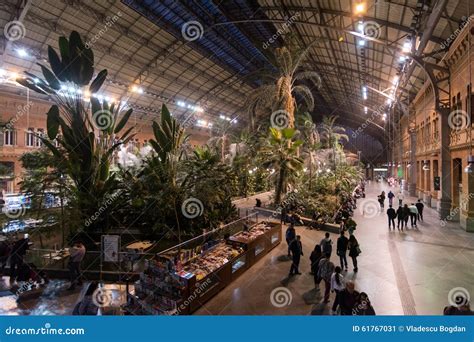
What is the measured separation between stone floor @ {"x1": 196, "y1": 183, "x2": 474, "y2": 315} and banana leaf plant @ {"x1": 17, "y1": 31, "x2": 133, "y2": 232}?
4879mm

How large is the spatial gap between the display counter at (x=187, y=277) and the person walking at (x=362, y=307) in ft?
9.26

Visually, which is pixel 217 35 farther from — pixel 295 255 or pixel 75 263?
pixel 75 263

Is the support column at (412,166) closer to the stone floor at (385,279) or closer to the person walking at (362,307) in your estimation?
the stone floor at (385,279)

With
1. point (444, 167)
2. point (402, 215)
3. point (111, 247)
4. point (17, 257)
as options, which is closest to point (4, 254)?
point (17, 257)

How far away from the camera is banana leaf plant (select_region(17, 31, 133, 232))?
26.0 ft

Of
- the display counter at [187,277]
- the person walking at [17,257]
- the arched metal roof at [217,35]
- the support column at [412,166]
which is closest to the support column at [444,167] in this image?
the arched metal roof at [217,35]

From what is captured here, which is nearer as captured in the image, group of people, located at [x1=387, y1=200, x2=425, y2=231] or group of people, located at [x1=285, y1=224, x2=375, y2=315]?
group of people, located at [x1=285, y1=224, x2=375, y2=315]

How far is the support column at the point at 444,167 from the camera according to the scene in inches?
534

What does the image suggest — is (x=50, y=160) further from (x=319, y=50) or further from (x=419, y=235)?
(x=319, y=50)

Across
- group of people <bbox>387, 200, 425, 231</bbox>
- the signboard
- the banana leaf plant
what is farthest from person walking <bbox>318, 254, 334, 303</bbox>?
group of people <bbox>387, 200, 425, 231</bbox>

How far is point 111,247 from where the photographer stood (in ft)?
18.8

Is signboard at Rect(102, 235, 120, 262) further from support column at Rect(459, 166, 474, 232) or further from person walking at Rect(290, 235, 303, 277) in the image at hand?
support column at Rect(459, 166, 474, 232)

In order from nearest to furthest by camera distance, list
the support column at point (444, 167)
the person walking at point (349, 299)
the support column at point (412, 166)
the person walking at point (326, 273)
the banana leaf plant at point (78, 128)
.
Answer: the person walking at point (349, 299) → the person walking at point (326, 273) → the banana leaf plant at point (78, 128) → the support column at point (444, 167) → the support column at point (412, 166)
